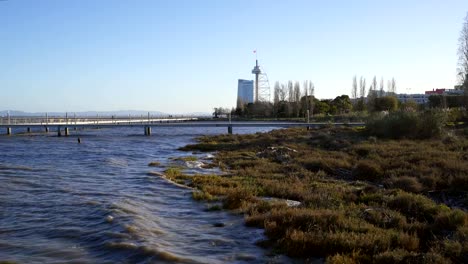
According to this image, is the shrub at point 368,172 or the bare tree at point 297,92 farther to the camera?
the bare tree at point 297,92

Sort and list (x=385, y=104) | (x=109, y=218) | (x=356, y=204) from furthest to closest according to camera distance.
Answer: (x=385, y=104) < (x=356, y=204) < (x=109, y=218)

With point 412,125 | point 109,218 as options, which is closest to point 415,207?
point 109,218

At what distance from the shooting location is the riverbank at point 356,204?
8484 millimetres

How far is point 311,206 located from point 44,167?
18.1 m

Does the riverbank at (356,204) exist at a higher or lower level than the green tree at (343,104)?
lower

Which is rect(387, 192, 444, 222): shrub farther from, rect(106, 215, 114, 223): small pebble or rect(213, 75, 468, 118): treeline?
rect(213, 75, 468, 118): treeline

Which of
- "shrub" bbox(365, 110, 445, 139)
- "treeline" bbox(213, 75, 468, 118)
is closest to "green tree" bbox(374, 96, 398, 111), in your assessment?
"treeline" bbox(213, 75, 468, 118)

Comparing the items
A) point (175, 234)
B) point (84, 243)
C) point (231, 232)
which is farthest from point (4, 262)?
point (231, 232)

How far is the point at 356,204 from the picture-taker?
1282 cm

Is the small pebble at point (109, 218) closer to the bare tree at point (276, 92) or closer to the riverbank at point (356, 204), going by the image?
the riverbank at point (356, 204)

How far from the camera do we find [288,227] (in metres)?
10.0

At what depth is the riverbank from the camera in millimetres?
8484

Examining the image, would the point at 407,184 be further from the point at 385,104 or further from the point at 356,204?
the point at 385,104

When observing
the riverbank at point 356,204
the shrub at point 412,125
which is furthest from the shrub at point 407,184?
the shrub at point 412,125
